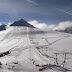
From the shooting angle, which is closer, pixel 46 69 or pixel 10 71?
pixel 10 71

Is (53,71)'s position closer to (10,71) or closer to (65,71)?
(65,71)

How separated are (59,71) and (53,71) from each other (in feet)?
4.66

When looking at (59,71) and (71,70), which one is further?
(71,70)

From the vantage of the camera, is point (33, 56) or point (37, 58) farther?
point (33, 56)

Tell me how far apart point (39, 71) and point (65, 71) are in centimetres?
623

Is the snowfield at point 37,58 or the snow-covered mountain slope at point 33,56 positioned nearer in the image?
the snowfield at point 37,58

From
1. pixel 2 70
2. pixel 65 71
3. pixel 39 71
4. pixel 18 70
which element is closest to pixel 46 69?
pixel 39 71

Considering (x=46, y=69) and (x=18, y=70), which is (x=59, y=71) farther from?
(x=18, y=70)

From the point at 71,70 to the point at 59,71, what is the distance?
4270 millimetres

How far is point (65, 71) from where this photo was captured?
34.2 metres

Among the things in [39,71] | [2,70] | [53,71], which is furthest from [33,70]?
[2,70]

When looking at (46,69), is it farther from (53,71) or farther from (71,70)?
(71,70)

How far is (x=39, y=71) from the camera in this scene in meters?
34.1

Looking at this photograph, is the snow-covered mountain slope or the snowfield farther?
the snow-covered mountain slope
